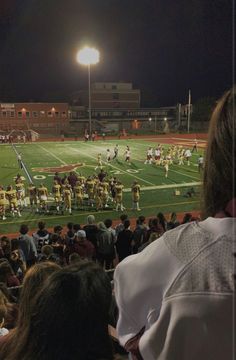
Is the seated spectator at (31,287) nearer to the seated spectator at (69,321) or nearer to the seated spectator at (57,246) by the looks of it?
the seated spectator at (69,321)

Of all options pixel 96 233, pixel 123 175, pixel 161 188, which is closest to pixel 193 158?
pixel 123 175

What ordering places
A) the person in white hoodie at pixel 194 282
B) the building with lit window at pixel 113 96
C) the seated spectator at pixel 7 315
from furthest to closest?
1. the building with lit window at pixel 113 96
2. the seated spectator at pixel 7 315
3. the person in white hoodie at pixel 194 282

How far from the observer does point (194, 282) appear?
Answer: 0.96m

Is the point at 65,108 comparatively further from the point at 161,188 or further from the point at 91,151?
the point at 161,188

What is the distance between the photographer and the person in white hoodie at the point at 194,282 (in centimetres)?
93

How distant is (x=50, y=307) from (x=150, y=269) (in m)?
1.01

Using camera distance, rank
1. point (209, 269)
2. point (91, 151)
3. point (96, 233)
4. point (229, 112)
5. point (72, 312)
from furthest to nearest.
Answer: point (91, 151) → point (96, 233) → point (72, 312) → point (229, 112) → point (209, 269)

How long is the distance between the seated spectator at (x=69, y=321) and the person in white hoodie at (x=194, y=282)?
2.35 feet

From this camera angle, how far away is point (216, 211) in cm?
111

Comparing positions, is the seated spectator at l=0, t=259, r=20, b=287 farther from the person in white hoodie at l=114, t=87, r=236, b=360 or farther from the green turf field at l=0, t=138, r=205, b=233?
the person in white hoodie at l=114, t=87, r=236, b=360

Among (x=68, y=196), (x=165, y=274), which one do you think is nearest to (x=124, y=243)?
(x=68, y=196)

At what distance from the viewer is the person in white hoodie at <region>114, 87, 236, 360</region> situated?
0.93 metres

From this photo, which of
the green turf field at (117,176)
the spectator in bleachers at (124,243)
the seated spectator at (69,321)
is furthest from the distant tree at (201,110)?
the seated spectator at (69,321)

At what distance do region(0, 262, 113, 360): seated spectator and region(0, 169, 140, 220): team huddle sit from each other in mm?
13993
